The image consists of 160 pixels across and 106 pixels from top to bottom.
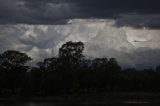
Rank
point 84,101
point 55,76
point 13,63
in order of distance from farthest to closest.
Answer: point 13,63, point 55,76, point 84,101

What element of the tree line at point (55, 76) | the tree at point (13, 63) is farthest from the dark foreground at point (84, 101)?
the tree at point (13, 63)

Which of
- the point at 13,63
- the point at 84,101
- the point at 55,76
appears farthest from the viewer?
the point at 13,63

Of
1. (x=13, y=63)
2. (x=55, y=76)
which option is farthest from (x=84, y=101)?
(x=13, y=63)

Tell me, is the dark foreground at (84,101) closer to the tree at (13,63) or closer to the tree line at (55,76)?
the tree line at (55,76)

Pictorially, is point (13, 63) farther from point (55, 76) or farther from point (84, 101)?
point (84, 101)

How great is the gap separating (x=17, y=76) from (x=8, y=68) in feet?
53.7

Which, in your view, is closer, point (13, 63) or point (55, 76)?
point (55, 76)

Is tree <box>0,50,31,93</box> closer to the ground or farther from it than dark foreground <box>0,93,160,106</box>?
farther from it

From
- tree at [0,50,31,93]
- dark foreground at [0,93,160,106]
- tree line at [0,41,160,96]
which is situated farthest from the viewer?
tree at [0,50,31,93]

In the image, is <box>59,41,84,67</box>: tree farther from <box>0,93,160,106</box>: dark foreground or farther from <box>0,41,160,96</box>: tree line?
<box>0,93,160,106</box>: dark foreground

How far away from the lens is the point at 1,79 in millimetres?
166250

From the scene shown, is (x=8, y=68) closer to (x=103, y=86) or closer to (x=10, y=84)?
(x=10, y=84)

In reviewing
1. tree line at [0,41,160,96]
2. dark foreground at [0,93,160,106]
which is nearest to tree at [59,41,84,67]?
tree line at [0,41,160,96]

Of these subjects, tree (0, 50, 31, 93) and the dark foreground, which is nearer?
the dark foreground
